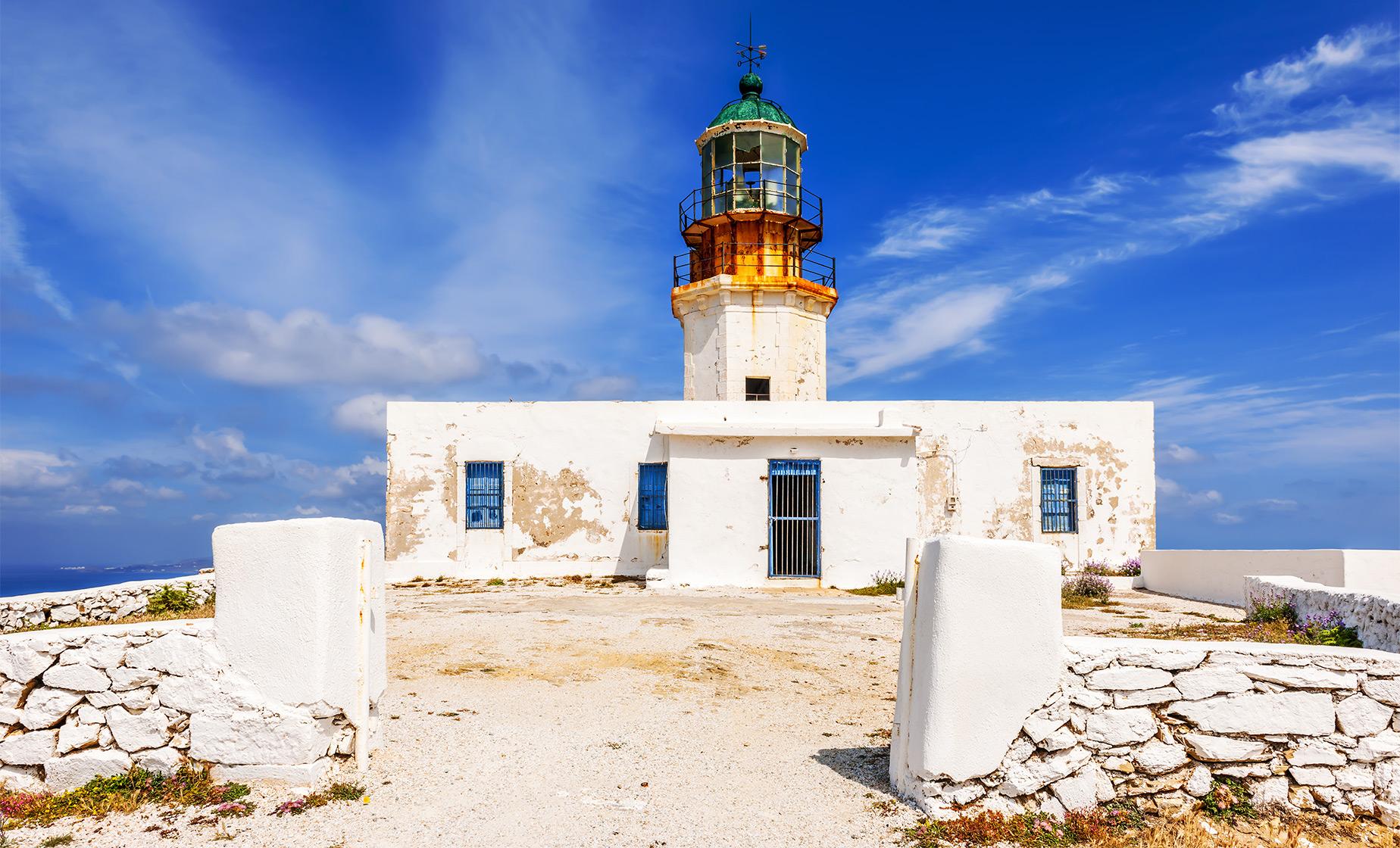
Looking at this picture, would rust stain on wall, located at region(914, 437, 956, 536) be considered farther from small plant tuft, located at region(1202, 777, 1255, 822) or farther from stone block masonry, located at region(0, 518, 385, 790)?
stone block masonry, located at region(0, 518, 385, 790)

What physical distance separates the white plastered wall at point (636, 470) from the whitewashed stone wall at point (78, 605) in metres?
4.64

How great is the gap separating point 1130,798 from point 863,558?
1088 cm

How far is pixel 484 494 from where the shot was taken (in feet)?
54.3

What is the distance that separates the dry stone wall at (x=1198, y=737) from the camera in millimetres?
4559

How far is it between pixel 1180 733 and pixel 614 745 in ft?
10.9

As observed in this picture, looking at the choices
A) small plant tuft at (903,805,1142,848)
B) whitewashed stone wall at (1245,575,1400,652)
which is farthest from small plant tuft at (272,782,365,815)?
whitewashed stone wall at (1245,575,1400,652)

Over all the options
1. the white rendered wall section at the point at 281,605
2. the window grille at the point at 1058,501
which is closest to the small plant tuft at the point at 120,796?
the white rendered wall section at the point at 281,605

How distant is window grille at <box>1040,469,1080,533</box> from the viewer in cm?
1691

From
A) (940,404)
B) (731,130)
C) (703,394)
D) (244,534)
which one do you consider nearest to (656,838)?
(244,534)

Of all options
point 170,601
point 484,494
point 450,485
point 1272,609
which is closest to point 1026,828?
point 1272,609

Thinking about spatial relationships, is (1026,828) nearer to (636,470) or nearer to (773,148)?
(636,470)

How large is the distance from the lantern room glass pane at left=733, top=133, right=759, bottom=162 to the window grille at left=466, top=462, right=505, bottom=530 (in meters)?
9.03

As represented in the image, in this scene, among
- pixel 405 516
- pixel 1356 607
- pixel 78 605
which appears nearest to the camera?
pixel 1356 607

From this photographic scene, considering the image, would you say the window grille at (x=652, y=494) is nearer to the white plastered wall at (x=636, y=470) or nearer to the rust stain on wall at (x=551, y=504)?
the white plastered wall at (x=636, y=470)
